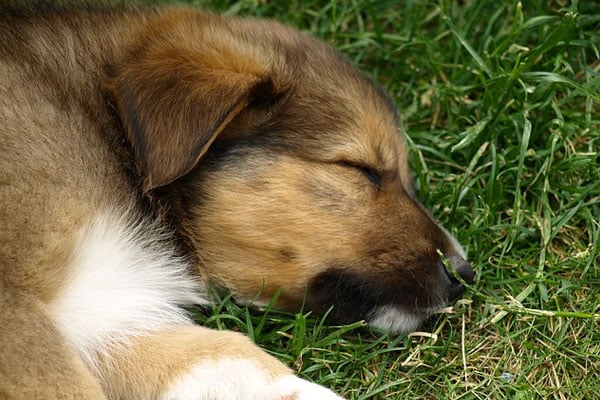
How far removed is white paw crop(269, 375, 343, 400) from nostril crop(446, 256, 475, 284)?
837 millimetres

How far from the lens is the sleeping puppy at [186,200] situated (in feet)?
12.5

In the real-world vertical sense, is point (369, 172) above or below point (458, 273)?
above

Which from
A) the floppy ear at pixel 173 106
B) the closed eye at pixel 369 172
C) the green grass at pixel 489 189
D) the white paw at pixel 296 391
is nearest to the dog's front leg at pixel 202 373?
the white paw at pixel 296 391

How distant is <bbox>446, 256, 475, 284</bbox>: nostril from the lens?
4414mm

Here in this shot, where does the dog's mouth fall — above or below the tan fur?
below

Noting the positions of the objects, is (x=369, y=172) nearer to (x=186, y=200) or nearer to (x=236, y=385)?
(x=186, y=200)

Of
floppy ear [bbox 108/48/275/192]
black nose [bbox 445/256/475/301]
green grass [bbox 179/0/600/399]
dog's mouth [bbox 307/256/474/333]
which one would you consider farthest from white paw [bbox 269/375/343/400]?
floppy ear [bbox 108/48/275/192]

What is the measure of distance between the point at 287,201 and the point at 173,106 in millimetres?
650

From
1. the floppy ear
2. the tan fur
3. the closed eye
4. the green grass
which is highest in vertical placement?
the floppy ear

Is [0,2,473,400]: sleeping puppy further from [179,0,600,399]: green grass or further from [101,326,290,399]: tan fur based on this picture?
[179,0,600,399]: green grass

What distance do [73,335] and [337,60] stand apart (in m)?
1.83

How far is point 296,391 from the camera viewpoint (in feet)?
12.9

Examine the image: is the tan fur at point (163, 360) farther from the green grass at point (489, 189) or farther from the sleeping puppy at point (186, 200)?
the green grass at point (489, 189)

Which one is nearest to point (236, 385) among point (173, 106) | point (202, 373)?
point (202, 373)
